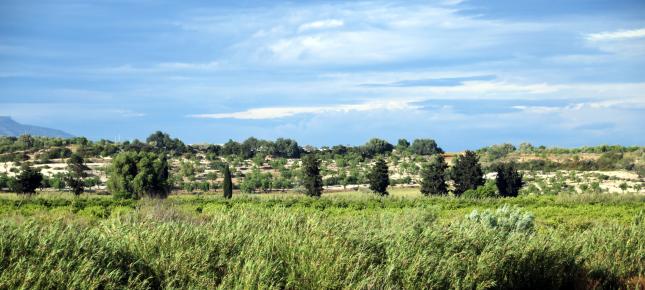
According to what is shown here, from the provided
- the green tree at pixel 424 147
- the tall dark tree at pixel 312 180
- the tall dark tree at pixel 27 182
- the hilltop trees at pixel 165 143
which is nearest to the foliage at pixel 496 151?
the green tree at pixel 424 147

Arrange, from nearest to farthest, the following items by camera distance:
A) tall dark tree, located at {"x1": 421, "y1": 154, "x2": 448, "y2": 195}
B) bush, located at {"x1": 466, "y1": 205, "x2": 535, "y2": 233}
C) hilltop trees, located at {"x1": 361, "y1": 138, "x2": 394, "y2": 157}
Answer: bush, located at {"x1": 466, "y1": 205, "x2": 535, "y2": 233}, tall dark tree, located at {"x1": 421, "y1": 154, "x2": 448, "y2": 195}, hilltop trees, located at {"x1": 361, "y1": 138, "x2": 394, "y2": 157}

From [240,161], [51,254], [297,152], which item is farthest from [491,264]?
[297,152]

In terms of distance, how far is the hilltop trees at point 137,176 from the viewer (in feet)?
Answer: 194

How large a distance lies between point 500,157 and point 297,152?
112 feet

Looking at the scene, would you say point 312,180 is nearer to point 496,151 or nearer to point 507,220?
point 507,220

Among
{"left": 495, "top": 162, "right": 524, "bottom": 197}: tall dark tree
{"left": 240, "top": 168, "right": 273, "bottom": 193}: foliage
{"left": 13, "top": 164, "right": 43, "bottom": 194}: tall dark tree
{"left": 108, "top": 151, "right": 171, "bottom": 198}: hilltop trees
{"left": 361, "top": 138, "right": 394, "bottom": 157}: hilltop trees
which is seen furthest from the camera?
{"left": 361, "top": 138, "right": 394, "bottom": 157}: hilltop trees

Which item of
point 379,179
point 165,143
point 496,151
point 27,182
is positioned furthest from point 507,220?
point 165,143

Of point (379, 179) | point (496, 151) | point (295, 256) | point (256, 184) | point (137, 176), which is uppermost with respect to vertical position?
point (496, 151)

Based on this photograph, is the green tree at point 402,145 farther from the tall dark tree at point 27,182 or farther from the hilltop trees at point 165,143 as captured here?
the tall dark tree at point 27,182

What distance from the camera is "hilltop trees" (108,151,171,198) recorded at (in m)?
59.2

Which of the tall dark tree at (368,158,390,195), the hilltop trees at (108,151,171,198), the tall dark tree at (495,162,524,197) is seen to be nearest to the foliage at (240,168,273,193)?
the hilltop trees at (108,151,171,198)

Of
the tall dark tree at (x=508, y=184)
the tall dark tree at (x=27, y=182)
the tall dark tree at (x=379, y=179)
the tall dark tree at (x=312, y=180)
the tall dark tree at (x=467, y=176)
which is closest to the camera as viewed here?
the tall dark tree at (x=27, y=182)

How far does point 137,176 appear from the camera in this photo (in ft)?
193

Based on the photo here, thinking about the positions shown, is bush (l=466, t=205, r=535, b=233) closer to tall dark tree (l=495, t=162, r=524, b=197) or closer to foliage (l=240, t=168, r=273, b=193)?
tall dark tree (l=495, t=162, r=524, b=197)
